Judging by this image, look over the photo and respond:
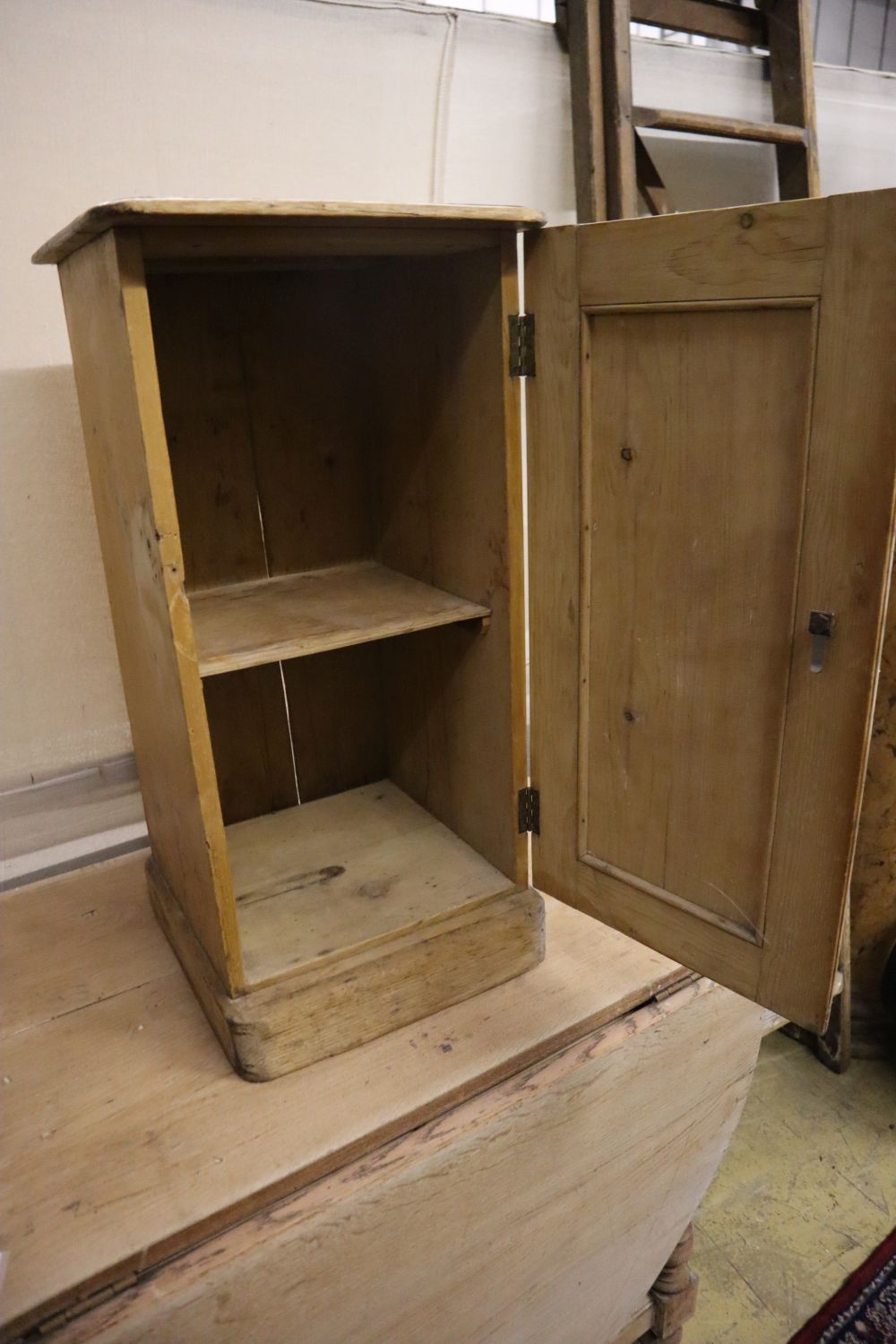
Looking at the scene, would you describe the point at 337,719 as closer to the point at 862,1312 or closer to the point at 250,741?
the point at 250,741

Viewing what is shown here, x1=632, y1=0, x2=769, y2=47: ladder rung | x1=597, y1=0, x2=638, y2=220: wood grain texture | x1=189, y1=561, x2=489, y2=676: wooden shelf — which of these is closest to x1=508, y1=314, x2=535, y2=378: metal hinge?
x1=189, y1=561, x2=489, y2=676: wooden shelf

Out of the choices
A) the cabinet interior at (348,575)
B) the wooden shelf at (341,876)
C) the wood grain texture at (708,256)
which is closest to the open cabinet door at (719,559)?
the wood grain texture at (708,256)

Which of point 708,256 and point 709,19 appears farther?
point 709,19

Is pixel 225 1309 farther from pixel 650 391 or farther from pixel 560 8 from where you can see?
pixel 560 8

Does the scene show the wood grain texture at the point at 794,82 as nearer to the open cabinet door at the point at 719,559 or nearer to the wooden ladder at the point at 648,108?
the wooden ladder at the point at 648,108

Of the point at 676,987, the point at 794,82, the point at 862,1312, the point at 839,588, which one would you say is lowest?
the point at 862,1312

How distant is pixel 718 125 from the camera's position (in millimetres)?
1872

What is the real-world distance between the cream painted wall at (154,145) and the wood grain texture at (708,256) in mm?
746

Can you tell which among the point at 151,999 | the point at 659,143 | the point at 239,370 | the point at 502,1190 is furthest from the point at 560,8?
the point at 502,1190

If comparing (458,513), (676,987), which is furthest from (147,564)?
(676,987)

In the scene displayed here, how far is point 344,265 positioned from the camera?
140 cm

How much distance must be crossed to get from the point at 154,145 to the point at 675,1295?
209cm

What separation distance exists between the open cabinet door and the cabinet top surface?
0.32 ft

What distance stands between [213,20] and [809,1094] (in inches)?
97.7
